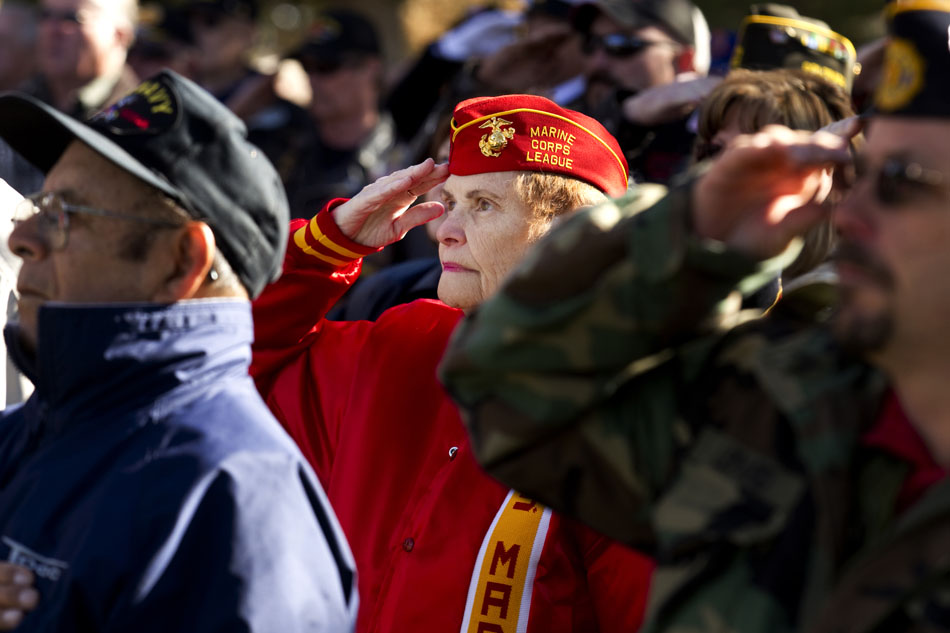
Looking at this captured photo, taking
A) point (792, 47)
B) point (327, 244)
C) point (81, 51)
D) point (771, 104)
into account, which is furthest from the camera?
point (81, 51)

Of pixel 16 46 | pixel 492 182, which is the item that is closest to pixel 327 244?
pixel 492 182

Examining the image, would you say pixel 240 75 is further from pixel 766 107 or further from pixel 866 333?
pixel 866 333

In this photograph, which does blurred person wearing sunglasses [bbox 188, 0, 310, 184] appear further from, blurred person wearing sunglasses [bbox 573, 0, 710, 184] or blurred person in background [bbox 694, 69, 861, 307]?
blurred person in background [bbox 694, 69, 861, 307]

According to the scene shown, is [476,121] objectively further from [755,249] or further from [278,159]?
[278,159]

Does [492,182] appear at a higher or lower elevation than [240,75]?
higher

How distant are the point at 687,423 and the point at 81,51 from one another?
5.44m

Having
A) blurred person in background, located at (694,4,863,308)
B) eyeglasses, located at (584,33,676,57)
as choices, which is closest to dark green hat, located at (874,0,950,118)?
blurred person in background, located at (694,4,863,308)

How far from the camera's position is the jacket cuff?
335 cm

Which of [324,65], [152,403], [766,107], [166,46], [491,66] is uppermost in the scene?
[152,403]

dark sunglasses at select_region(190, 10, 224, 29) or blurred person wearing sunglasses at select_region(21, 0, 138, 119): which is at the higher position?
blurred person wearing sunglasses at select_region(21, 0, 138, 119)

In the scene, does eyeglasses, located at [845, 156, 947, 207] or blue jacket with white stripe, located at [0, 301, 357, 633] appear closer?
eyeglasses, located at [845, 156, 947, 207]

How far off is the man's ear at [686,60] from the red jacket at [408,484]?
6.97 ft

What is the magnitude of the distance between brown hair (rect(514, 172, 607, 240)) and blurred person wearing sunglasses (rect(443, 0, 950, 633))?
1095mm

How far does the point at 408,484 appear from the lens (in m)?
3.02
